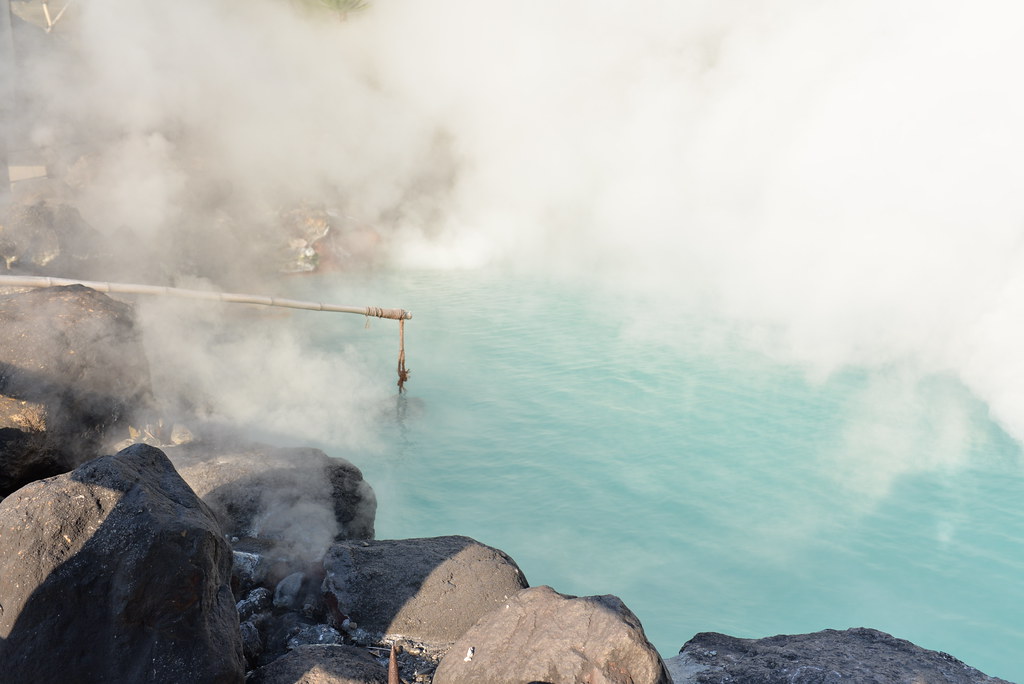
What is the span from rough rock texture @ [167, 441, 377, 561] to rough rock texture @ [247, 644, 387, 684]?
0.96 meters

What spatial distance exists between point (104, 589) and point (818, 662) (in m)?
2.38

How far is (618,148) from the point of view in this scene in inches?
532

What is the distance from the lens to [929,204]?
31.5 ft

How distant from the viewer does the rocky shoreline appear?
2035 mm

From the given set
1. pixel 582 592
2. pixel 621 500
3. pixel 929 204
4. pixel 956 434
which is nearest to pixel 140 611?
pixel 582 592

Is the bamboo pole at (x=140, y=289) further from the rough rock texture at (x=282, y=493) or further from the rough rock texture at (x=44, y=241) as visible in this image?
the rough rock texture at (x=44, y=241)

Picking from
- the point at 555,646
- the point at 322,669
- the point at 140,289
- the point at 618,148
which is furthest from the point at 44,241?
the point at 618,148

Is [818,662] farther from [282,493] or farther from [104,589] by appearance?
[282,493]

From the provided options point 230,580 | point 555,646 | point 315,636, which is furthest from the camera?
point 315,636

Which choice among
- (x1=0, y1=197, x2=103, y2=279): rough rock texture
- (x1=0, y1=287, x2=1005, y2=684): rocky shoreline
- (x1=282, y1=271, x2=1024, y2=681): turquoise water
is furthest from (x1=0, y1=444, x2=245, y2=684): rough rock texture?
(x1=0, y1=197, x2=103, y2=279): rough rock texture

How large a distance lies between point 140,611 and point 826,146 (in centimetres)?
1117

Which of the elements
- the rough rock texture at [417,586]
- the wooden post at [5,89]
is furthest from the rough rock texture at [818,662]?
the wooden post at [5,89]

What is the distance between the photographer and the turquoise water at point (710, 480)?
4852 millimetres

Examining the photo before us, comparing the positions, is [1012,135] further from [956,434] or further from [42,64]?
[42,64]
